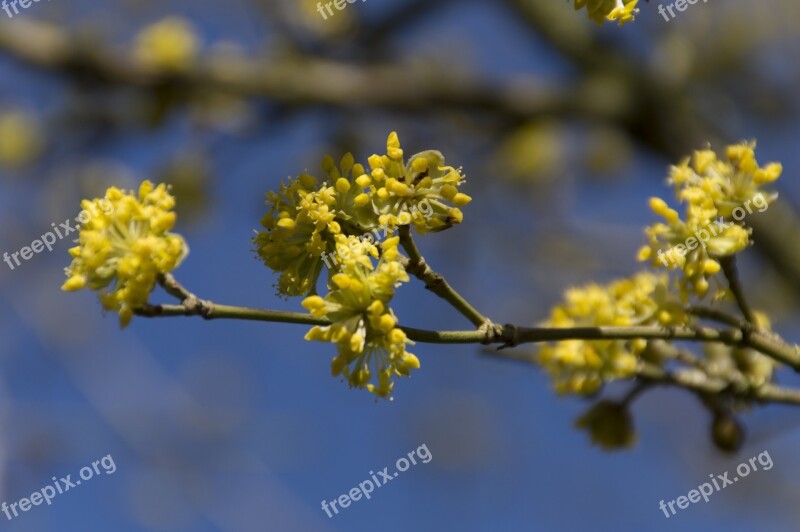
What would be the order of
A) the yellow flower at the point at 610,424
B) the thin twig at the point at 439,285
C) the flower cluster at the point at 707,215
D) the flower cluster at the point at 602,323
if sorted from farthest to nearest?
the yellow flower at the point at 610,424 < the flower cluster at the point at 602,323 < the flower cluster at the point at 707,215 < the thin twig at the point at 439,285

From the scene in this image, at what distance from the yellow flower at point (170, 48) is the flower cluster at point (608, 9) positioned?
10.4 ft

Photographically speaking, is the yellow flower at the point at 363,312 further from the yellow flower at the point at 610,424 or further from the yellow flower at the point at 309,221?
the yellow flower at the point at 610,424

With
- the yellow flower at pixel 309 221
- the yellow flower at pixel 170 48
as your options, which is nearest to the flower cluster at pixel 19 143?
the yellow flower at pixel 170 48

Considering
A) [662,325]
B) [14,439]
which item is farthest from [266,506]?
[662,325]

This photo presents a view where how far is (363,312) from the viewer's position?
5.49 feet

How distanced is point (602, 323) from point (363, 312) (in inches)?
25.8

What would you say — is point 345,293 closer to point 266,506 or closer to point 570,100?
point 570,100

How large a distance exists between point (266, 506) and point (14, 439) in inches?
61.7

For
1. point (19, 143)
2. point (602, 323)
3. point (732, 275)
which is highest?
point (19, 143)

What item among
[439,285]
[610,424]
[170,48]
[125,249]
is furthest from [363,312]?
[170,48]

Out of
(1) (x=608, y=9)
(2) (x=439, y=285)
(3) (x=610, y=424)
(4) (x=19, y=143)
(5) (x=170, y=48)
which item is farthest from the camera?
(4) (x=19, y=143)

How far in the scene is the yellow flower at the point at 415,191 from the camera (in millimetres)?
1701

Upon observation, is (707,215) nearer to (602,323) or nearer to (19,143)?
(602,323)

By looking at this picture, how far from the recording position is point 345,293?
1652mm
